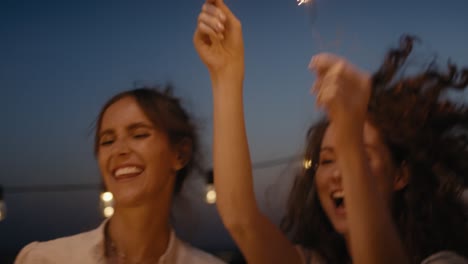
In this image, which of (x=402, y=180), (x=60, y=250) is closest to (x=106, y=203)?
(x=60, y=250)

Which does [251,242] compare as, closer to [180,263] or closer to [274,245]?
[274,245]

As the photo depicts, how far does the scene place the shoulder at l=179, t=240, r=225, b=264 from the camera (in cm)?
155

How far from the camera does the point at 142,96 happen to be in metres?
1.57

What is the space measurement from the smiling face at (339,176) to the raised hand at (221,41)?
0.31 m

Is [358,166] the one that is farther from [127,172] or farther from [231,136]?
[127,172]

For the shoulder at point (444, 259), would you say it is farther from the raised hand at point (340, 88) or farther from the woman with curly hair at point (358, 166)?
the raised hand at point (340, 88)

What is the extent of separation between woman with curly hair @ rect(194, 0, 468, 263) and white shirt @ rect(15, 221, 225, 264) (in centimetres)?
28

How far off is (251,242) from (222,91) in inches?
12.8

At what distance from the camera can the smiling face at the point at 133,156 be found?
58.0 inches

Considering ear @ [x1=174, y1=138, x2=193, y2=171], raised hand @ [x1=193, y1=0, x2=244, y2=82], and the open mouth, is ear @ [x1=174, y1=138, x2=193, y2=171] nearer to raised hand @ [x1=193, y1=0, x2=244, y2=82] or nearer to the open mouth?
the open mouth

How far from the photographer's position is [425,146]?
1.46 metres

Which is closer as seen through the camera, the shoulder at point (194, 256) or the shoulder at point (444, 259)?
the shoulder at point (444, 259)

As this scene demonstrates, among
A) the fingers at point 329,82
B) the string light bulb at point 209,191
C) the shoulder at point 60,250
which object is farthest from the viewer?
the string light bulb at point 209,191

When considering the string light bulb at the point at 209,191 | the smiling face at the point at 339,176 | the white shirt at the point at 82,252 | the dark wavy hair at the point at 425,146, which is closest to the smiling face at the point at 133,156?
the white shirt at the point at 82,252
